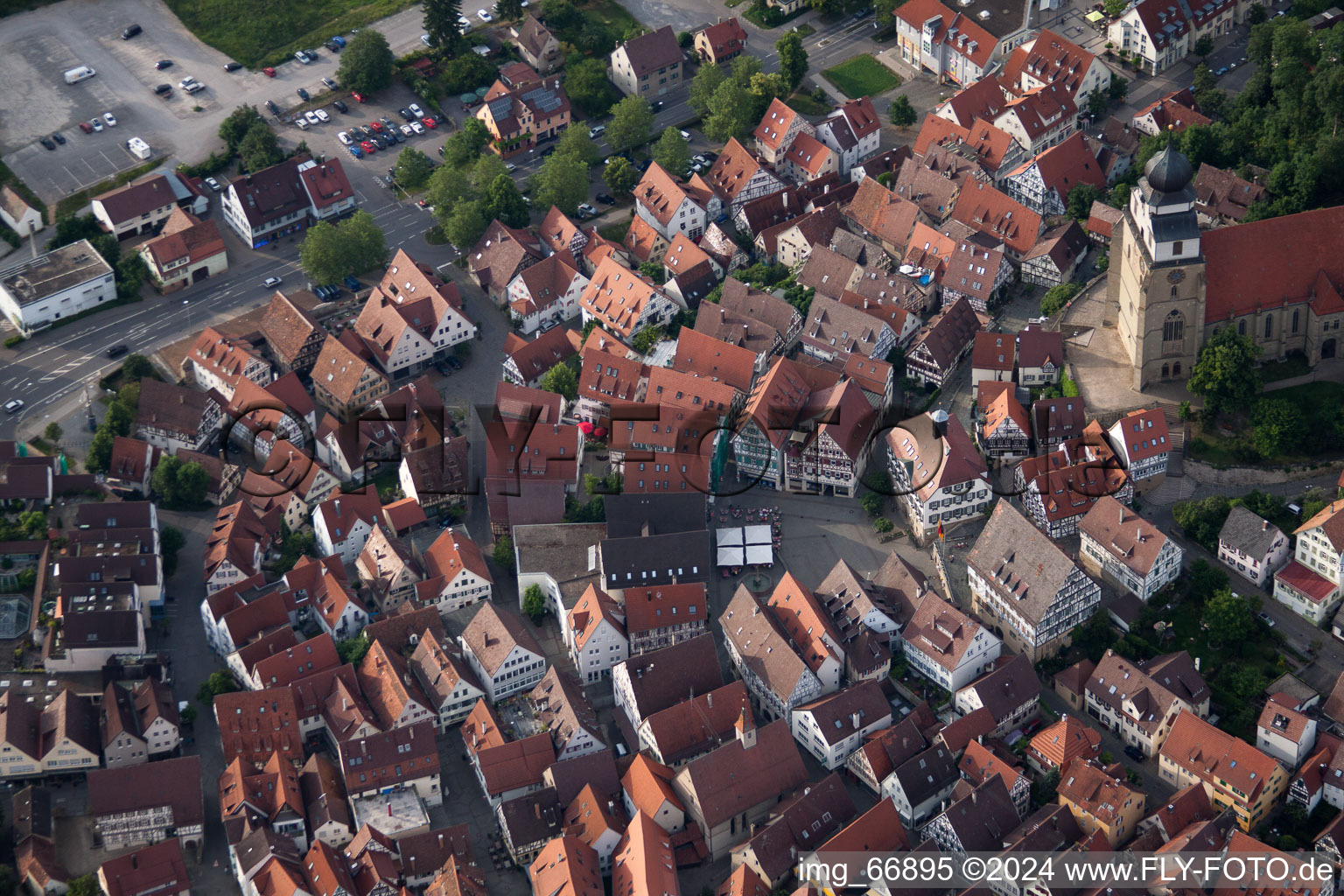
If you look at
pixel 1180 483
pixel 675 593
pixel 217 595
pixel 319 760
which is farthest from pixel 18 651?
pixel 1180 483

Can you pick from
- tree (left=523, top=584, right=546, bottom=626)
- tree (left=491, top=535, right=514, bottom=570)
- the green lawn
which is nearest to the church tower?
the green lawn

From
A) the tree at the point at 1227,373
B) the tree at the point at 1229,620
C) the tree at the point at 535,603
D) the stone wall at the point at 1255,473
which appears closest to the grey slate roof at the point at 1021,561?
the tree at the point at 1229,620

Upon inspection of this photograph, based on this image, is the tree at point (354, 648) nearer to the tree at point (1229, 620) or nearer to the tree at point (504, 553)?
the tree at point (504, 553)

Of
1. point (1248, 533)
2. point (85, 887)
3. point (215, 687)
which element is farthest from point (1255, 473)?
point (85, 887)

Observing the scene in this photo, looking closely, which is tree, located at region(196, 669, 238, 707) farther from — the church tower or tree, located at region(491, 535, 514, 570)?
the church tower

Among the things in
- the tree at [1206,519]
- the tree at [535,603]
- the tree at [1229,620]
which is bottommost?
the tree at [535,603]

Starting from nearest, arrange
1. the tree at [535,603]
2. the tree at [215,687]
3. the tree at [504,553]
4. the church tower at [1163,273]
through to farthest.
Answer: the tree at [215,687] → the church tower at [1163,273] → the tree at [535,603] → the tree at [504,553]

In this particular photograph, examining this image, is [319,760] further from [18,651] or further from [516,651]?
[18,651]
